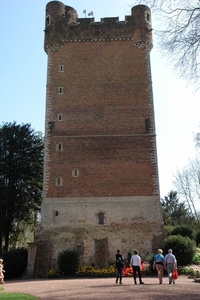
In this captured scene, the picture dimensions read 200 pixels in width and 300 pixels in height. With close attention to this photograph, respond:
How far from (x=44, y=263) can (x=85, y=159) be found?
7.09 m

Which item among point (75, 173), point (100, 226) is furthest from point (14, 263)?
point (75, 173)

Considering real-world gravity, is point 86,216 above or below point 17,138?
below

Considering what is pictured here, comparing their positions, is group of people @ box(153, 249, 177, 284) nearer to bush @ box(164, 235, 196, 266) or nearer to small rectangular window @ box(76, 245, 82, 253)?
bush @ box(164, 235, 196, 266)

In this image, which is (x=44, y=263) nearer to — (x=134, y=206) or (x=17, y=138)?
(x=134, y=206)

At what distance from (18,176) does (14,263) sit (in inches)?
400

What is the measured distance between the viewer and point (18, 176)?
30656 millimetres

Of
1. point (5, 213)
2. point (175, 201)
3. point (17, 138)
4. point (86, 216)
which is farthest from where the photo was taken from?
point (175, 201)

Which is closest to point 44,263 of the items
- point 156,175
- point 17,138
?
point 156,175

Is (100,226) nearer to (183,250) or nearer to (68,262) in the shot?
(68,262)

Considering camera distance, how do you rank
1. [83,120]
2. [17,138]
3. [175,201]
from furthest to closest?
[175,201], [17,138], [83,120]

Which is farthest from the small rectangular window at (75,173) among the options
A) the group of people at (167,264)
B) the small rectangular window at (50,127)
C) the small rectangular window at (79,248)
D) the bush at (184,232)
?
the group of people at (167,264)

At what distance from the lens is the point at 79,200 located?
2297cm

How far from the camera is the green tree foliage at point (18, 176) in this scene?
2969 centimetres

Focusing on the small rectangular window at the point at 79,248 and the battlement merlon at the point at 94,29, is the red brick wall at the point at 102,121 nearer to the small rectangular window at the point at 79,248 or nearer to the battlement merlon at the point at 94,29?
the battlement merlon at the point at 94,29
